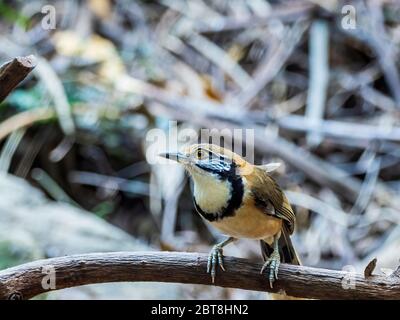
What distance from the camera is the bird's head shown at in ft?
3.94

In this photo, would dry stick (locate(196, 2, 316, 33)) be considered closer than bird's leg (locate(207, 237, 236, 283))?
No

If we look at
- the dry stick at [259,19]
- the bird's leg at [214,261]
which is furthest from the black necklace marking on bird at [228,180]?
the dry stick at [259,19]

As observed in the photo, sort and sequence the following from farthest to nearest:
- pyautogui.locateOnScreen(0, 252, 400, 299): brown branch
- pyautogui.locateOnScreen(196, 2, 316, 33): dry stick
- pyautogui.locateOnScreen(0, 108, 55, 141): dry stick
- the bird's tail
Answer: pyautogui.locateOnScreen(196, 2, 316, 33): dry stick, pyautogui.locateOnScreen(0, 108, 55, 141): dry stick, the bird's tail, pyautogui.locateOnScreen(0, 252, 400, 299): brown branch

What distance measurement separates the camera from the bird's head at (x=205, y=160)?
1.20 metres

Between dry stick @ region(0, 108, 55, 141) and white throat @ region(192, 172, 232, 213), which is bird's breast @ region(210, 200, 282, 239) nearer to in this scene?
white throat @ region(192, 172, 232, 213)

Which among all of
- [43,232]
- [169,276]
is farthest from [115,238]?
[169,276]

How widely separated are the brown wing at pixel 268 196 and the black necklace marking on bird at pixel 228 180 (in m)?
0.03

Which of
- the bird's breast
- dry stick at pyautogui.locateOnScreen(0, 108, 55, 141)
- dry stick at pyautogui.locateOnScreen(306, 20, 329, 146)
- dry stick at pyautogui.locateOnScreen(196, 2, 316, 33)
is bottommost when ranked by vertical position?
the bird's breast

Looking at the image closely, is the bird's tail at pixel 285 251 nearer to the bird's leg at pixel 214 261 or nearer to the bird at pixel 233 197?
the bird at pixel 233 197

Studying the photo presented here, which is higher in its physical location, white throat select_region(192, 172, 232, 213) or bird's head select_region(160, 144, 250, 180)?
bird's head select_region(160, 144, 250, 180)

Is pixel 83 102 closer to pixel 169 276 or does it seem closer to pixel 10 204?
pixel 10 204

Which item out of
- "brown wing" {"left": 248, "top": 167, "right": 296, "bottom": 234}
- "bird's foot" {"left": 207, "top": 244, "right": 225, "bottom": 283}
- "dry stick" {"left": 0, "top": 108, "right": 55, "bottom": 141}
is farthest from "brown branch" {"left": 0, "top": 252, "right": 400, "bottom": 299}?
"dry stick" {"left": 0, "top": 108, "right": 55, "bottom": 141}

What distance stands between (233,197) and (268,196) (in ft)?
0.31

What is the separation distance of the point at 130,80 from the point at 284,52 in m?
0.65
